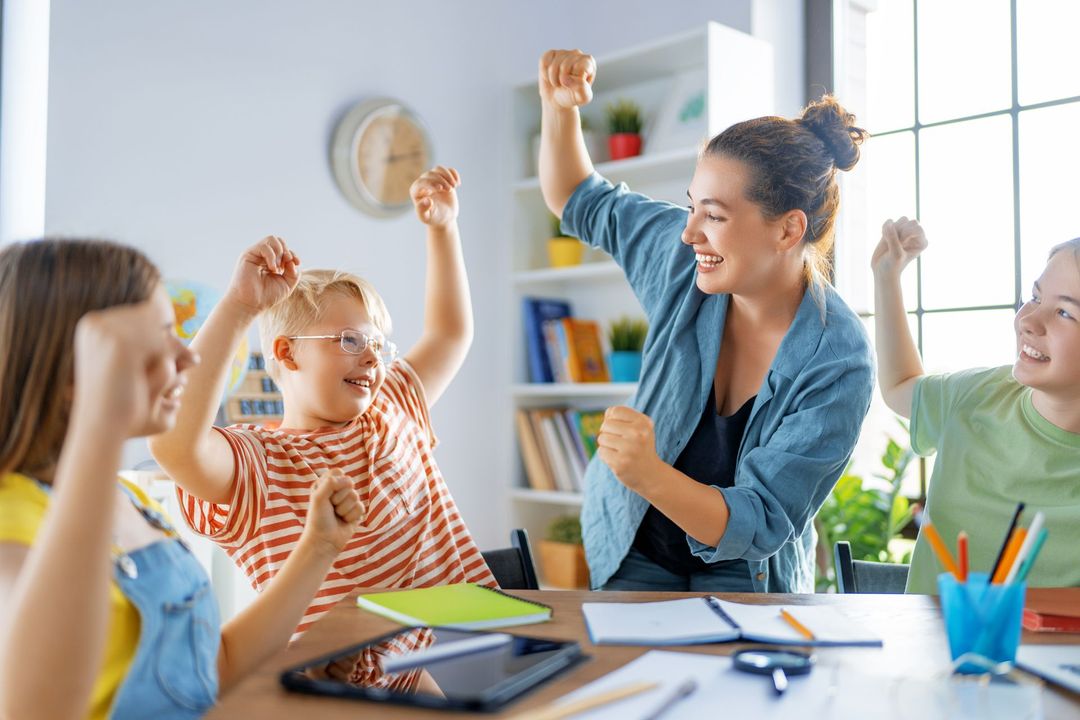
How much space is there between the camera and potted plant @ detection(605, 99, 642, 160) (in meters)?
3.46

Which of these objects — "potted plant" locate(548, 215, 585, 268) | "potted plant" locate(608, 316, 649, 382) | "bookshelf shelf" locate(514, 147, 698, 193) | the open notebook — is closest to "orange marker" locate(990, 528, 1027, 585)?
the open notebook

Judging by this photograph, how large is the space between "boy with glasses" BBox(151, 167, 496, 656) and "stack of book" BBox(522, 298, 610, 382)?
5.93 ft

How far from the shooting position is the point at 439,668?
35.4 inches

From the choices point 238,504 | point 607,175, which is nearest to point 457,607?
point 238,504

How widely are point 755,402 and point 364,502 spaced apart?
0.65 metres

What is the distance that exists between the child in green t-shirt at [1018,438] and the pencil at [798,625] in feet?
1.58

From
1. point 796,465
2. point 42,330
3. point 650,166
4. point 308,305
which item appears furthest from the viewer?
point 650,166

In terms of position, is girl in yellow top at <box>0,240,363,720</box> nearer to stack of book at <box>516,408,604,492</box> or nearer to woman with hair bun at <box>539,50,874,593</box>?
woman with hair bun at <box>539,50,874,593</box>

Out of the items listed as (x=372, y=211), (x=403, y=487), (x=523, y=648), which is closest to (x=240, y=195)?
(x=372, y=211)

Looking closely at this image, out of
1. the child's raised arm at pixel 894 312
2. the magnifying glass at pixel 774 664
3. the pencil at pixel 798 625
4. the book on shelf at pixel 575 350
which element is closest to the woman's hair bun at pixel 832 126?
the child's raised arm at pixel 894 312

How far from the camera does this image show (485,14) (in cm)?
373

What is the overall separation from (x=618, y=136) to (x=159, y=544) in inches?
107

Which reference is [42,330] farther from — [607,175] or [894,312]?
[607,175]

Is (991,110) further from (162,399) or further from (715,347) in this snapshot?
(162,399)
